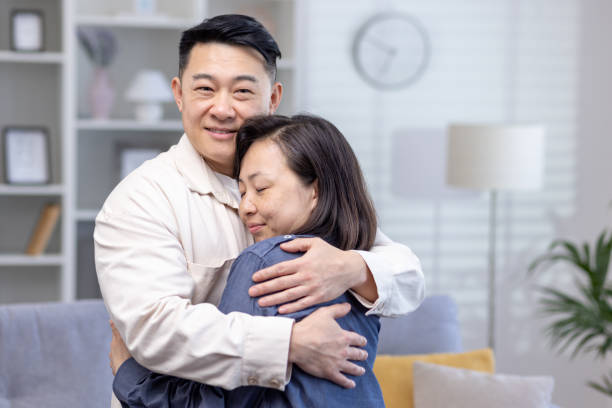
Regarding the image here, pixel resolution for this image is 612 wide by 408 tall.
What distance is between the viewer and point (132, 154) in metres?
3.83

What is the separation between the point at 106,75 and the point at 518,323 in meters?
2.61

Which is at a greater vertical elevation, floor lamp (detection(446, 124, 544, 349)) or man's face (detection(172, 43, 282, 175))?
man's face (detection(172, 43, 282, 175))

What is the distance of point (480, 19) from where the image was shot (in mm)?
4184

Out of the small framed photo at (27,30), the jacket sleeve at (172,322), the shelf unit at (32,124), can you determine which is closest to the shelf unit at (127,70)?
the shelf unit at (32,124)

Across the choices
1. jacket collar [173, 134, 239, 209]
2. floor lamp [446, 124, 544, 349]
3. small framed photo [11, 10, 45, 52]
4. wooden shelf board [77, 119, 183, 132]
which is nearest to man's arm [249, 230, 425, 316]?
jacket collar [173, 134, 239, 209]

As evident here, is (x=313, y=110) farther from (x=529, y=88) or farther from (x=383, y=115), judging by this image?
(x=529, y=88)

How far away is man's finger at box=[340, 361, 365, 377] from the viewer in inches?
49.2

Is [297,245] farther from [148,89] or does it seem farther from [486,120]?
[486,120]

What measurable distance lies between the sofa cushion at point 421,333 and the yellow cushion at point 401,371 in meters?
0.09

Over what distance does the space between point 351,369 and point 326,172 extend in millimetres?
348

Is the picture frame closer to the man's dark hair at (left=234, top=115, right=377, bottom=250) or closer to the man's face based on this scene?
the man's face

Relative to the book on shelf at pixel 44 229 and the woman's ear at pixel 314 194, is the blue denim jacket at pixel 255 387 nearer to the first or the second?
the woman's ear at pixel 314 194

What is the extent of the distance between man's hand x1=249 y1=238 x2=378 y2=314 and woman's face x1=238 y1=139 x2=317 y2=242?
0.30ft

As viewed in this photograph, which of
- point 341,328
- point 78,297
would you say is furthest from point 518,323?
point 341,328
